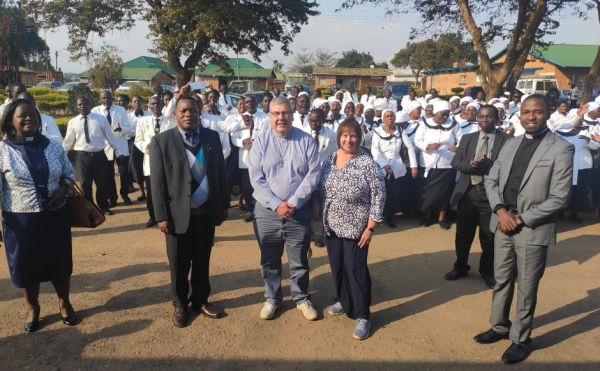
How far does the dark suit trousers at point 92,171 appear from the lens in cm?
698

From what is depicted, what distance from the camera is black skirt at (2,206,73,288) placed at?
3605 millimetres

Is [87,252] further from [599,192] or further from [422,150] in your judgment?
[599,192]

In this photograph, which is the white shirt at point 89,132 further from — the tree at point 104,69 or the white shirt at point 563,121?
the tree at point 104,69

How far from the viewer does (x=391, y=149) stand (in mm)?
6684

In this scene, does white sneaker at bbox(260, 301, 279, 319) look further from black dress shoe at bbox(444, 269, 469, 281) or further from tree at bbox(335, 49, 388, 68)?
tree at bbox(335, 49, 388, 68)

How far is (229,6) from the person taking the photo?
17.3m

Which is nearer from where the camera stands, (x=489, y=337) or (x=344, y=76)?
(x=489, y=337)

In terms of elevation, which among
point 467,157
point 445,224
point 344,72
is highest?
point 344,72

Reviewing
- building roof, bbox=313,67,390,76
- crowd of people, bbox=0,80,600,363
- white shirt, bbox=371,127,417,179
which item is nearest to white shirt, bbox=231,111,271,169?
white shirt, bbox=371,127,417,179

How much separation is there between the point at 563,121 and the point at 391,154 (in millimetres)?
3429

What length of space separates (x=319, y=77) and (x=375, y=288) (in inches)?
1937

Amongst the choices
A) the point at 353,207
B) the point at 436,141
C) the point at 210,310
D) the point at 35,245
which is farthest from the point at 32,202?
the point at 436,141

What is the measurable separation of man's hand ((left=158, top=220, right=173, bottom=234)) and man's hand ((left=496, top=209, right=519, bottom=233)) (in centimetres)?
257

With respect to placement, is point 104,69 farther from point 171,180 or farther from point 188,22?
point 171,180
